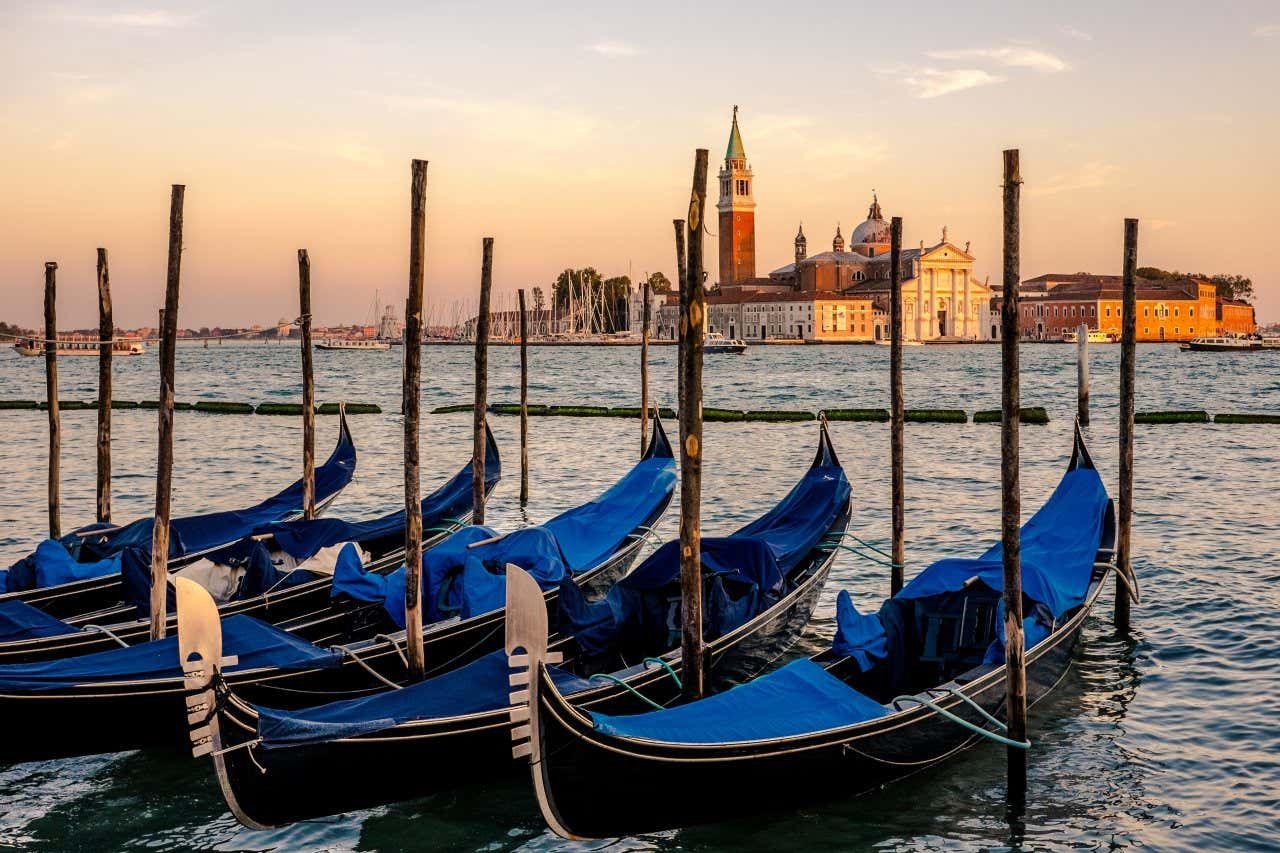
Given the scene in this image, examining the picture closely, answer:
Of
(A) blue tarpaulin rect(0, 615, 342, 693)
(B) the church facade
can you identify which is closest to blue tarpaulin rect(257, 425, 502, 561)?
(A) blue tarpaulin rect(0, 615, 342, 693)

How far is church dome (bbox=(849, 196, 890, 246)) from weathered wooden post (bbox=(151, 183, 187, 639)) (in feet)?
276

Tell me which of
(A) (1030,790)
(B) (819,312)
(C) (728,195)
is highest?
(C) (728,195)

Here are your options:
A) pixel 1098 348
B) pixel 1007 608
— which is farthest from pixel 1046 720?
pixel 1098 348

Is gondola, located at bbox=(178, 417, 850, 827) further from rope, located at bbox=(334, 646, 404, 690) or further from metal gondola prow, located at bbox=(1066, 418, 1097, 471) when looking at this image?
metal gondola prow, located at bbox=(1066, 418, 1097, 471)

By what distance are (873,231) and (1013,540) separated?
8762 centimetres

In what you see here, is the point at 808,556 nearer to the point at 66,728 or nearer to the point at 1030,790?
the point at 1030,790

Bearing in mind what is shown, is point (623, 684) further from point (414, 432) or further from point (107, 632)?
point (107, 632)

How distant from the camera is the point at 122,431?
70.9ft

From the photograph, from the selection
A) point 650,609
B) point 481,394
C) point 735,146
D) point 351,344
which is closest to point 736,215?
point 735,146

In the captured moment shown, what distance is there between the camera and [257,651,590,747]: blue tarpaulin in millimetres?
4016

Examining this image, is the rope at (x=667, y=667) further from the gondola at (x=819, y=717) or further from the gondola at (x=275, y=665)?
the gondola at (x=275, y=665)

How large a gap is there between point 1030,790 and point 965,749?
31 cm

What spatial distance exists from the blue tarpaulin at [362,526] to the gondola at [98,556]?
30 centimetres

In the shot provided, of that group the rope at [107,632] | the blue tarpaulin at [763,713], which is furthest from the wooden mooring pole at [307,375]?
the blue tarpaulin at [763,713]
